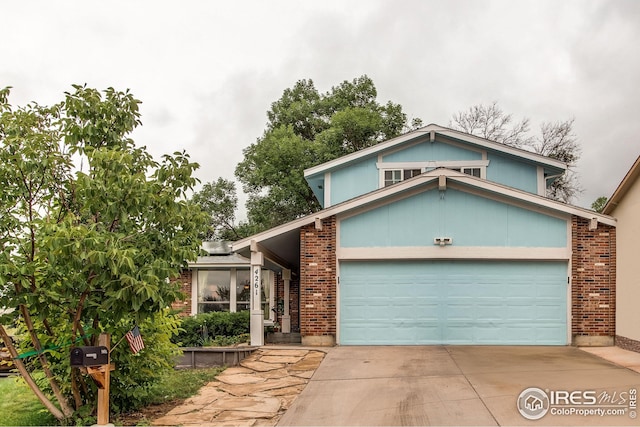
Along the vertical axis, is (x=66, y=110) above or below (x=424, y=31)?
below

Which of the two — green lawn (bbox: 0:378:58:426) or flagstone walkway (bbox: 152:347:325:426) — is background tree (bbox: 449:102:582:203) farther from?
green lawn (bbox: 0:378:58:426)

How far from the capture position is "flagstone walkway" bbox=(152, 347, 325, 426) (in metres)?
7.53


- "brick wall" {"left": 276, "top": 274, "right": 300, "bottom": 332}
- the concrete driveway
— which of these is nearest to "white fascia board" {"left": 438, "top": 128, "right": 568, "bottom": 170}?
the concrete driveway

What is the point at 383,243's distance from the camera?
549 inches

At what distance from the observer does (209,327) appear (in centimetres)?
1603

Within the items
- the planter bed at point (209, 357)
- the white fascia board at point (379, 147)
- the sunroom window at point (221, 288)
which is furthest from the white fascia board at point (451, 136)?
the planter bed at point (209, 357)

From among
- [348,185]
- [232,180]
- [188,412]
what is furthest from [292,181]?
[188,412]

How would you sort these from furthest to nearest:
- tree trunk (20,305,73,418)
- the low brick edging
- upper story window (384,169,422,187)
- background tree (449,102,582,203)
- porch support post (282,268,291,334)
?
1. background tree (449,102,582,203)
2. porch support post (282,268,291,334)
3. upper story window (384,169,422,187)
4. the low brick edging
5. tree trunk (20,305,73,418)

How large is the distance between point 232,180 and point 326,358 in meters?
25.7

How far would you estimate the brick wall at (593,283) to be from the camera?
43.8 feet

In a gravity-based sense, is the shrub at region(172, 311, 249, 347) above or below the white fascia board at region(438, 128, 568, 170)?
below

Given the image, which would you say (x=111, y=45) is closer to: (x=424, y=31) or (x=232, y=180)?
(x=424, y=31)

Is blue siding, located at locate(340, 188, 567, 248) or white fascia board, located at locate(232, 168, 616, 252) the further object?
blue siding, located at locate(340, 188, 567, 248)

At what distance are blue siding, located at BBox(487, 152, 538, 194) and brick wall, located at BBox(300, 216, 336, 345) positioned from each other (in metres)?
6.24
